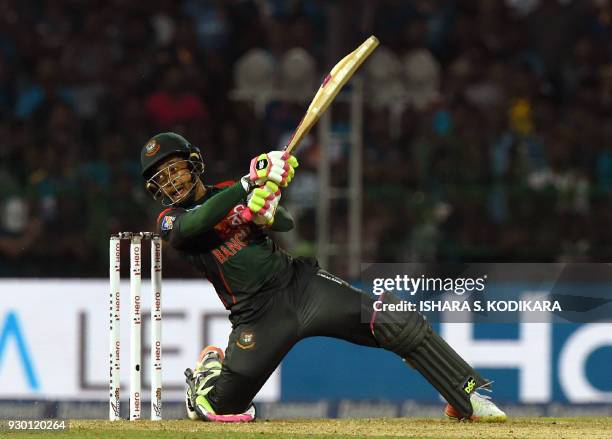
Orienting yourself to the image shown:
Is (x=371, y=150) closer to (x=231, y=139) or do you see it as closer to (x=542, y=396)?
(x=231, y=139)

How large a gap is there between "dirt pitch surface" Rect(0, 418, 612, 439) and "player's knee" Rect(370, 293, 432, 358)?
0.44 meters

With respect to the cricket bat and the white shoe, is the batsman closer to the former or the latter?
the white shoe

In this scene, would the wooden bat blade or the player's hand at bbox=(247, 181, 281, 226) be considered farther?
the wooden bat blade

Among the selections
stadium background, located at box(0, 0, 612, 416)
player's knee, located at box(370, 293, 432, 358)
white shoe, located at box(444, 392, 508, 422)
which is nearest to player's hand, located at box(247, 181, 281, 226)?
player's knee, located at box(370, 293, 432, 358)

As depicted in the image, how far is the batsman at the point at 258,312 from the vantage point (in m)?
7.77

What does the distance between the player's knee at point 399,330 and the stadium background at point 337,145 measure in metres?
1.99

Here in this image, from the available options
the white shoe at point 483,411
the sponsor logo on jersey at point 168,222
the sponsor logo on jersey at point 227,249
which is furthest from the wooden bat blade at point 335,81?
the white shoe at point 483,411

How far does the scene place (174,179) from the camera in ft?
25.6

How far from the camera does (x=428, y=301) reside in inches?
346

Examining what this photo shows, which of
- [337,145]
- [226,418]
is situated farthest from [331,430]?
[337,145]

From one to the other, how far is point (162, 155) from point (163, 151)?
3cm

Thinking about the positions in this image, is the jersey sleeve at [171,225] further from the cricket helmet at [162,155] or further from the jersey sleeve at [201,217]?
the cricket helmet at [162,155]

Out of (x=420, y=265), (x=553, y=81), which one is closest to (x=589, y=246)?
(x=553, y=81)

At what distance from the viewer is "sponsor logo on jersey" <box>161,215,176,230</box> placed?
767 centimetres
